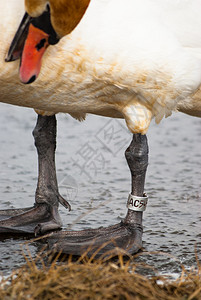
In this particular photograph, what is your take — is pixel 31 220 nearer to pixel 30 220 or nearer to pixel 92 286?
pixel 30 220

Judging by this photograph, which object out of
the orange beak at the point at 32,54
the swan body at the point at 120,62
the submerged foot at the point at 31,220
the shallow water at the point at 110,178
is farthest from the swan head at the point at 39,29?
the submerged foot at the point at 31,220

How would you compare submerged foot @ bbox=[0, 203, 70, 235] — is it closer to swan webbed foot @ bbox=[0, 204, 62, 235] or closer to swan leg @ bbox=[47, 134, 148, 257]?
swan webbed foot @ bbox=[0, 204, 62, 235]

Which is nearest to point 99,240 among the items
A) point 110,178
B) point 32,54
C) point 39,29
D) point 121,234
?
point 121,234

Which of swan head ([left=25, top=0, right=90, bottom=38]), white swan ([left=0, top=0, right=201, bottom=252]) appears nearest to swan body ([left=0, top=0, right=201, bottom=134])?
white swan ([left=0, top=0, right=201, bottom=252])

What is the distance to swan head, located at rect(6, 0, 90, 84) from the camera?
335cm

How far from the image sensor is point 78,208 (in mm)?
4824

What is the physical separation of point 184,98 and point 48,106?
2.89 ft

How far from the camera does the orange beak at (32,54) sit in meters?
3.51

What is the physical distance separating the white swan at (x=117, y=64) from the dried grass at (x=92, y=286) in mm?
884

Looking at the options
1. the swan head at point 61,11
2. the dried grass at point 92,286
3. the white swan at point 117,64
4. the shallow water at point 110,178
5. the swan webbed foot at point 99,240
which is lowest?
the shallow water at point 110,178

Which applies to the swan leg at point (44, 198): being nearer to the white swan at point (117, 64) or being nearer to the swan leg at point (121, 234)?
the swan leg at point (121, 234)

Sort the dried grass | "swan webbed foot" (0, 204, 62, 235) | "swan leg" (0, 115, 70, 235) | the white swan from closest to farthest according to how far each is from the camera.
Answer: the dried grass < the white swan < "swan webbed foot" (0, 204, 62, 235) < "swan leg" (0, 115, 70, 235)

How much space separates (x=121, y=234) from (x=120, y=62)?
3.63 feet

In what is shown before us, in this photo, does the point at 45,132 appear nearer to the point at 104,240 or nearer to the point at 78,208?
the point at 78,208
